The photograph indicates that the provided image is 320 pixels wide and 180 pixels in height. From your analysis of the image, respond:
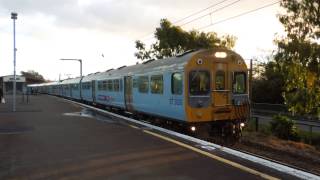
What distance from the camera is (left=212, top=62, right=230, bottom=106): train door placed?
15.5m

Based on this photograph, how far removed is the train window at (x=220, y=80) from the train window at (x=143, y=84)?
13.4 feet

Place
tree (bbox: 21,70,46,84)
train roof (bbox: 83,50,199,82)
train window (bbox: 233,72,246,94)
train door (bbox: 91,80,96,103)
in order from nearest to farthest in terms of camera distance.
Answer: train roof (bbox: 83,50,199,82) < train window (bbox: 233,72,246,94) < train door (bbox: 91,80,96,103) < tree (bbox: 21,70,46,84)

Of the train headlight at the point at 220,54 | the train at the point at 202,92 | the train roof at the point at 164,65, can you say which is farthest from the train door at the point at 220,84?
the train roof at the point at 164,65

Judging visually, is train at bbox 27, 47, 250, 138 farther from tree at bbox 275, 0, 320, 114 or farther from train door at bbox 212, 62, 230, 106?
tree at bbox 275, 0, 320, 114

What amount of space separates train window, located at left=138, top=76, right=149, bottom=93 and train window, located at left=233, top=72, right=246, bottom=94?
Result: 4.21m

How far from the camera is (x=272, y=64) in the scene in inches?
820

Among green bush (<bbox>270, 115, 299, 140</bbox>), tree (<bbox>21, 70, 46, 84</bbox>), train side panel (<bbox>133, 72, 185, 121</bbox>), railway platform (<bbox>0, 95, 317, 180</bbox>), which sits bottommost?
green bush (<bbox>270, 115, 299, 140</bbox>)

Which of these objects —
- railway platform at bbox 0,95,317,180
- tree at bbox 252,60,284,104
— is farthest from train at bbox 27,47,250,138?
tree at bbox 252,60,284,104

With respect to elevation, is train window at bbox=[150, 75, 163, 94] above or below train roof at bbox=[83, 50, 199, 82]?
below

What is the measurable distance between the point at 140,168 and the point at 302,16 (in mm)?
12942

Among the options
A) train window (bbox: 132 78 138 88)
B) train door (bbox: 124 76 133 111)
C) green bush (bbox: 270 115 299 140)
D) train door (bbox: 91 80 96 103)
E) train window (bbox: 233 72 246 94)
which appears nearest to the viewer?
train window (bbox: 233 72 246 94)

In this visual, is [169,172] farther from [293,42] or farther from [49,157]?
[293,42]

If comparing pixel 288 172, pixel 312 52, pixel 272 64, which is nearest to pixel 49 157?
pixel 288 172

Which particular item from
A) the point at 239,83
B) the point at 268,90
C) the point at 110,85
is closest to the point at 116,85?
the point at 110,85
